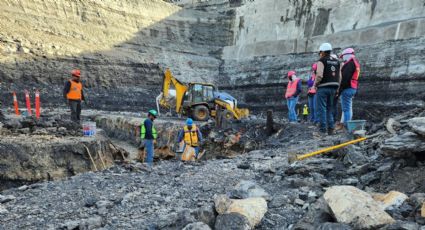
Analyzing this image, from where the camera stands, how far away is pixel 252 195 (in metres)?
3.12

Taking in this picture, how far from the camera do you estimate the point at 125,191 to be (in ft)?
13.0

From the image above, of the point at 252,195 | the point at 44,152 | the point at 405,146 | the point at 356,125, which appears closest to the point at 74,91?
the point at 44,152

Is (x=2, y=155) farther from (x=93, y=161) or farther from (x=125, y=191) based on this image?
(x=125, y=191)

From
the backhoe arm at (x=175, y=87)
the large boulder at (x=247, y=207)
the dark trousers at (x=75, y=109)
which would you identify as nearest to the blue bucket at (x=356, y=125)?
the large boulder at (x=247, y=207)

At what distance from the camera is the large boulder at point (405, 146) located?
3.02m

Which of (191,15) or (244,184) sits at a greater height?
(191,15)

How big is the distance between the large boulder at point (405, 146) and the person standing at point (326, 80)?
2.51 metres

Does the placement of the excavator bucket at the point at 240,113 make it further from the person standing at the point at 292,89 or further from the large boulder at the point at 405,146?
the large boulder at the point at 405,146

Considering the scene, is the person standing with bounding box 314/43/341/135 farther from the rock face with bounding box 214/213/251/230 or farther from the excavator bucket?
the excavator bucket

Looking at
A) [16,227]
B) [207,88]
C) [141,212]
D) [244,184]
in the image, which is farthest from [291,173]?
[207,88]

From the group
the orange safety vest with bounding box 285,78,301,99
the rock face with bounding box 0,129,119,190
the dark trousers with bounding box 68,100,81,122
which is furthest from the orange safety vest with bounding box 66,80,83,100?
the orange safety vest with bounding box 285,78,301,99

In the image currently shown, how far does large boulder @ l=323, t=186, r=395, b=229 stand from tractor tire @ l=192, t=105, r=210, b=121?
36.6 ft

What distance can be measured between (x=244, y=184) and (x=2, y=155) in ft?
15.2

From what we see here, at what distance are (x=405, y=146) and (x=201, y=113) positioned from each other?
10768 millimetres
